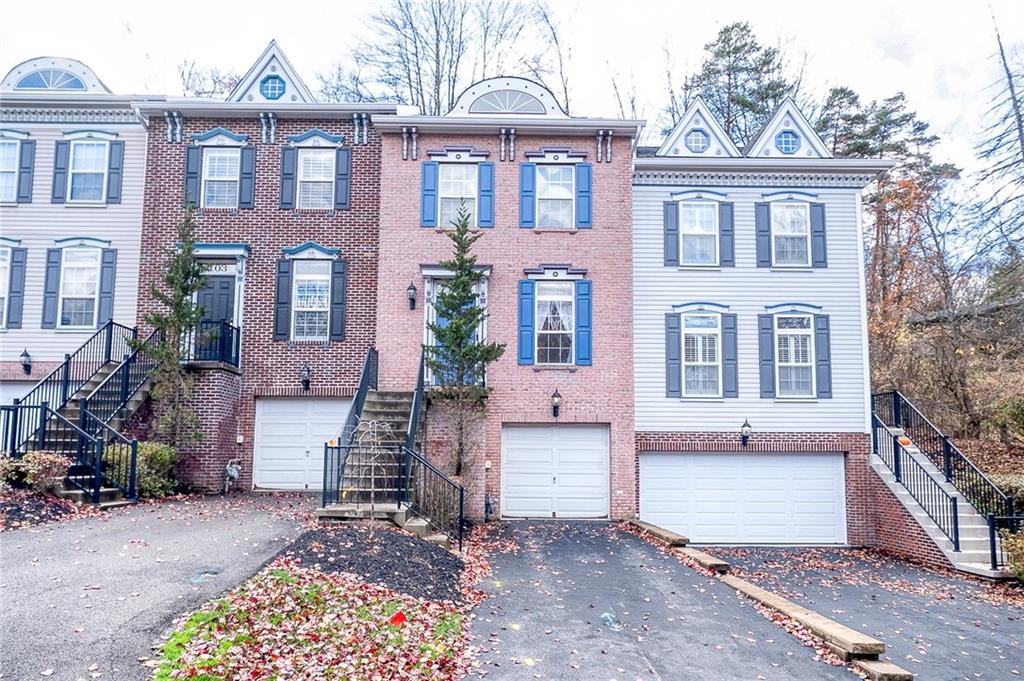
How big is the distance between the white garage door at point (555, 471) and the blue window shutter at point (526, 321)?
1.50m

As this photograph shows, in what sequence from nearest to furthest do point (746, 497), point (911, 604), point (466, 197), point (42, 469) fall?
point (911, 604) < point (42, 469) < point (466, 197) < point (746, 497)

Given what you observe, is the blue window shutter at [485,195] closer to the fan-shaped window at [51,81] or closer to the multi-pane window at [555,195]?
the multi-pane window at [555,195]

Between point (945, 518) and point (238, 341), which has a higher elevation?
point (238, 341)

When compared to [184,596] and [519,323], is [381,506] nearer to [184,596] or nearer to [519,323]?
[184,596]

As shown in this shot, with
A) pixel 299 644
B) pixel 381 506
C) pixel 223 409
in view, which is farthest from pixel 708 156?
pixel 299 644

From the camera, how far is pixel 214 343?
14.0m

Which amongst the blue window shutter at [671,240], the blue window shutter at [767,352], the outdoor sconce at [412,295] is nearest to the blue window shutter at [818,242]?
the blue window shutter at [767,352]

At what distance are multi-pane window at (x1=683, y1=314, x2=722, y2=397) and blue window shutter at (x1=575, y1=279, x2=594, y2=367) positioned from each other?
2.32m

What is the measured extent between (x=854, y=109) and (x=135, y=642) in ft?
84.9

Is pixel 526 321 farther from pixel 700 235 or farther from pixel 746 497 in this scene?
pixel 746 497

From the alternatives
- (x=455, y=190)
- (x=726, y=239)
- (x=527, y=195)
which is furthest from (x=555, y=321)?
(x=726, y=239)

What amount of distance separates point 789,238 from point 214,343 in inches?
500

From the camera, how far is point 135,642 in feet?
16.9

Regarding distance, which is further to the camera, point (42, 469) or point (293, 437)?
point (293, 437)
